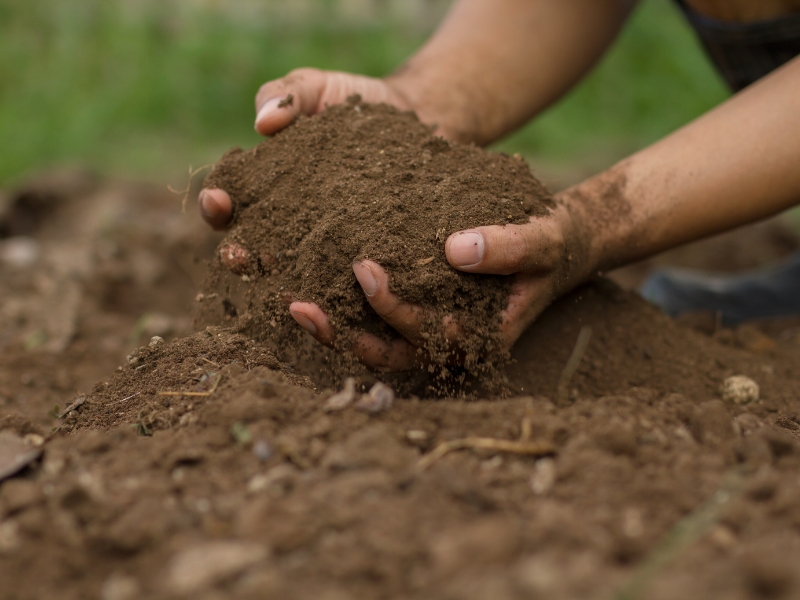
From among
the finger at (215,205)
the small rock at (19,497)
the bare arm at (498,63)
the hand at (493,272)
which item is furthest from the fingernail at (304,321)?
the bare arm at (498,63)

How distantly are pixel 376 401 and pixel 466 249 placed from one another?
1.36 feet

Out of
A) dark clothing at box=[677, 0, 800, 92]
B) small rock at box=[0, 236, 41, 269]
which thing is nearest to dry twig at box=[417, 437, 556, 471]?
dark clothing at box=[677, 0, 800, 92]

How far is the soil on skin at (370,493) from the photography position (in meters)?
0.88

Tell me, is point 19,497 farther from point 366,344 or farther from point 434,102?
point 434,102

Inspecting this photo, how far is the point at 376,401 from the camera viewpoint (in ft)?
4.22

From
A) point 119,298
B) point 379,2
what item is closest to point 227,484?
point 119,298

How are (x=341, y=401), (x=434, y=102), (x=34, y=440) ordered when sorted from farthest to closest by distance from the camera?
(x=434, y=102), (x=34, y=440), (x=341, y=401)

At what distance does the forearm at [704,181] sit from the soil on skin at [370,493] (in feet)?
1.38

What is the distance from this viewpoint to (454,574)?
0.87 meters

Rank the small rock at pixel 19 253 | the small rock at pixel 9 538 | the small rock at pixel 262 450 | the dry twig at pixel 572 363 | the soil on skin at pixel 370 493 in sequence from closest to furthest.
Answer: the soil on skin at pixel 370 493
the small rock at pixel 9 538
the small rock at pixel 262 450
the dry twig at pixel 572 363
the small rock at pixel 19 253

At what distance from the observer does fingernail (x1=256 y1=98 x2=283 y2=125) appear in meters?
1.92

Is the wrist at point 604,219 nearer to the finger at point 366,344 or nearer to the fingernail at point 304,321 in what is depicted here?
the finger at point 366,344

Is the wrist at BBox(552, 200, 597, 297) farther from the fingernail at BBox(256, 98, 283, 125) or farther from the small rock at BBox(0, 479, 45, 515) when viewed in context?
the small rock at BBox(0, 479, 45, 515)

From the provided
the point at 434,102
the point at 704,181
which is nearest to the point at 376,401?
the point at 704,181
